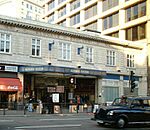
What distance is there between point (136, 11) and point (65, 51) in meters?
21.9

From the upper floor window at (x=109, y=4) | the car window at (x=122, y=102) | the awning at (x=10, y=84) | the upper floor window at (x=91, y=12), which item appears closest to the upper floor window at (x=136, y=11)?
the upper floor window at (x=109, y=4)

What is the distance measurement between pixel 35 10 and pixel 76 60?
101 meters

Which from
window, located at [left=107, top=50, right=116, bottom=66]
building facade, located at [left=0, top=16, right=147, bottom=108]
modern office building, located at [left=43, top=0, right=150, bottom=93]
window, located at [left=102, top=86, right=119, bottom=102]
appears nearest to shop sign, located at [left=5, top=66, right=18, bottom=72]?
building facade, located at [left=0, top=16, right=147, bottom=108]

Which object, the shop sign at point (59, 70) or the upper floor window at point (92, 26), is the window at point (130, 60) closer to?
the shop sign at point (59, 70)

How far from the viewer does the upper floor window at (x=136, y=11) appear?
176 feet

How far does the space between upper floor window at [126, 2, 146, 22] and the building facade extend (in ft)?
27.6

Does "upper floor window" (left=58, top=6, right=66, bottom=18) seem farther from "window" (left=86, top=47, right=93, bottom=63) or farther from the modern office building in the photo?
"window" (left=86, top=47, right=93, bottom=63)

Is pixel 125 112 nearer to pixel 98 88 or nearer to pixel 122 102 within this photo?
pixel 122 102

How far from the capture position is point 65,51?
37.6 metres

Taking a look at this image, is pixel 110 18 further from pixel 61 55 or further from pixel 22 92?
pixel 22 92

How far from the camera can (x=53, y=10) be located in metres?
80.9

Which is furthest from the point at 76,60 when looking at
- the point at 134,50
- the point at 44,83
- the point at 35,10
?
the point at 35,10

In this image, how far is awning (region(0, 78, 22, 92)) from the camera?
1217 inches

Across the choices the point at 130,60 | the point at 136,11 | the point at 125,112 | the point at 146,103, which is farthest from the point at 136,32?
the point at 125,112
